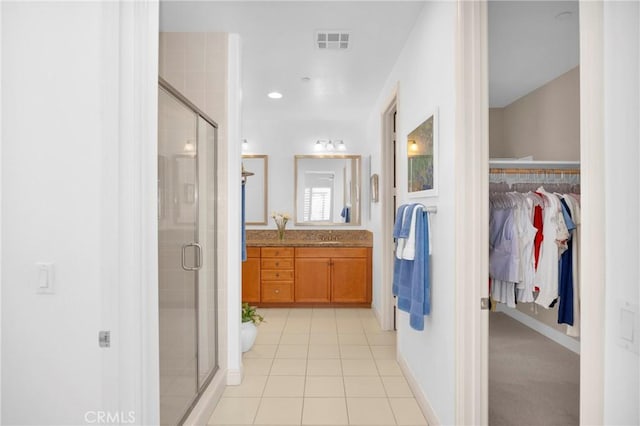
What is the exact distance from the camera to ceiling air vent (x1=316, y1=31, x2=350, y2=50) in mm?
2676

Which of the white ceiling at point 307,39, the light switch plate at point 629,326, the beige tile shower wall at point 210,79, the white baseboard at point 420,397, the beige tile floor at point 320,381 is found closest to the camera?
the light switch plate at point 629,326

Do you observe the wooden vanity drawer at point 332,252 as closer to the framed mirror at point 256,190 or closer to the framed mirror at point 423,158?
the framed mirror at point 256,190

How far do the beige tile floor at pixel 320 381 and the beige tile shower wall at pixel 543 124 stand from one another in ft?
8.22

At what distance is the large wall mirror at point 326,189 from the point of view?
17.0 feet

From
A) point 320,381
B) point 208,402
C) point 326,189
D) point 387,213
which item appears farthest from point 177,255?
point 326,189

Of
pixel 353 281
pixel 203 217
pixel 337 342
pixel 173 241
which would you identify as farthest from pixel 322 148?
pixel 173 241

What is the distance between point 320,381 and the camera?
2.65m

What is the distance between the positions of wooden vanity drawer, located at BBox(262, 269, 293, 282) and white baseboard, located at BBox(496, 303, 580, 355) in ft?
8.38

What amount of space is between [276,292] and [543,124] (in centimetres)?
361

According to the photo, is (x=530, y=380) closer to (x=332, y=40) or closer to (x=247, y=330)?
(x=247, y=330)

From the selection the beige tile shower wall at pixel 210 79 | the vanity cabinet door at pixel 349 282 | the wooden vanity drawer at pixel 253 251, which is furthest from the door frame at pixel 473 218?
the wooden vanity drawer at pixel 253 251

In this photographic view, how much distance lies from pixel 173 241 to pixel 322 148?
142 inches

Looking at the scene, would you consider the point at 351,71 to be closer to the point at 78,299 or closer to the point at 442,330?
the point at 442,330

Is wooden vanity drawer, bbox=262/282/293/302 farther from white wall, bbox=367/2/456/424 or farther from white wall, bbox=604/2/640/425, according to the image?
white wall, bbox=604/2/640/425
